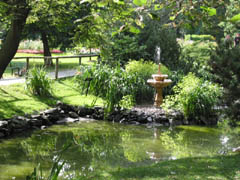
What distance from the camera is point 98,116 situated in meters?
13.3

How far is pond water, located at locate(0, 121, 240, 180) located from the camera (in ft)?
25.9

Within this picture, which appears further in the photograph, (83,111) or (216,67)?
(83,111)

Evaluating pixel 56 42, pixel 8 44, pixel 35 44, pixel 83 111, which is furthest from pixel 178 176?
pixel 35 44

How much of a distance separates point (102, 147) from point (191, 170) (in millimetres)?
3677

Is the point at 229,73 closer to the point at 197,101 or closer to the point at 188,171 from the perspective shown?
the point at 188,171

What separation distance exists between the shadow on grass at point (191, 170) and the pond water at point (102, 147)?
0.77 metres

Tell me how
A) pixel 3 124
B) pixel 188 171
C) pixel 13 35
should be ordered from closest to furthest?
1. pixel 188 171
2. pixel 13 35
3. pixel 3 124

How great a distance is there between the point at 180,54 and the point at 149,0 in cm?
1434

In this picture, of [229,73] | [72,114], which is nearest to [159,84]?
[72,114]

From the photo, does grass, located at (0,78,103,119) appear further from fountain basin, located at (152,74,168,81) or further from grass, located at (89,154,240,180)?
grass, located at (89,154,240,180)

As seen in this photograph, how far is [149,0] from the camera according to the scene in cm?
498

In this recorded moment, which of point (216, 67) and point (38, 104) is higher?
point (216, 67)

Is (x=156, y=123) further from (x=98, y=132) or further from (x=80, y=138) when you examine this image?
(x=80, y=138)

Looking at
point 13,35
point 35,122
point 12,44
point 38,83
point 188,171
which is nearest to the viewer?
point 188,171
